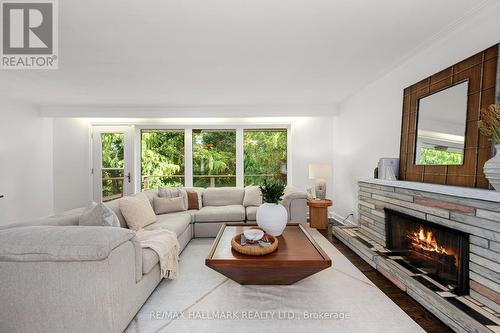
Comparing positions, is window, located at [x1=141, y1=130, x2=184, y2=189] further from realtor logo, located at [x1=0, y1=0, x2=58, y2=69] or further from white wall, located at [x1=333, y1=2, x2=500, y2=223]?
white wall, located at [x1=333, y1=2, x2=500, y2=223]

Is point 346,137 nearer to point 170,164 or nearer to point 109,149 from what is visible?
point 170,164


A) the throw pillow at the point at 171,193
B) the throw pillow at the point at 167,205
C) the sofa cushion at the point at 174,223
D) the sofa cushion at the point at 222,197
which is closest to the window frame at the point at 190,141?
the sofa cushion at the point at 222,197

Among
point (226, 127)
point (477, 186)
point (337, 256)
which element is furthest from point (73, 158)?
point (477, 186)

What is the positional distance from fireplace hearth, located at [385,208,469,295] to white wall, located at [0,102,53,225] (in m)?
6.01

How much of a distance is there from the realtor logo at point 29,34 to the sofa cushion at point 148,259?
84.2 inches

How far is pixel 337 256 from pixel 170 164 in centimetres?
404

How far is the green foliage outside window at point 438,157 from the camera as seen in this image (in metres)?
2.14

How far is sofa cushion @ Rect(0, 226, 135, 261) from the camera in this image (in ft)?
4.78

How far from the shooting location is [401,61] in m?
2.91

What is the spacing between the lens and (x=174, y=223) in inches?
122

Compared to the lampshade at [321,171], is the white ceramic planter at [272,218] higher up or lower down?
lower down

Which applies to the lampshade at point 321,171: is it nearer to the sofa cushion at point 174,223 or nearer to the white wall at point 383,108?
the white wall at point 383,108

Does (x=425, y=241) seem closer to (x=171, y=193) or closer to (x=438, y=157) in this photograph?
(x=438, y=157)

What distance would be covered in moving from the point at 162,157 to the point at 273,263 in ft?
14.2
